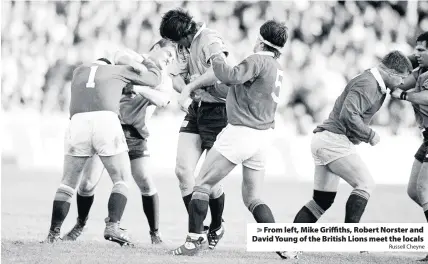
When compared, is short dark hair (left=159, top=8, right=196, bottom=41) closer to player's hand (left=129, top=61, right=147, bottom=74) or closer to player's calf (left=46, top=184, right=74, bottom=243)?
player's hand (left=129, top=61, right=147, bottom=74)

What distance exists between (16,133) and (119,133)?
9102 mm

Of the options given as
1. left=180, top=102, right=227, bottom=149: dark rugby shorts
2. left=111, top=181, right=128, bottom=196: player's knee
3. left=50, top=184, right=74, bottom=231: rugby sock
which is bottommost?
left=50, top=184, right=74, bottom=231: rugby sock

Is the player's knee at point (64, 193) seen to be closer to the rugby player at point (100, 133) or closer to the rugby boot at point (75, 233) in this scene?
the rugby player at point (100, 133)

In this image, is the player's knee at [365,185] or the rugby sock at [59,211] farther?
the rugby sock at [59,211]

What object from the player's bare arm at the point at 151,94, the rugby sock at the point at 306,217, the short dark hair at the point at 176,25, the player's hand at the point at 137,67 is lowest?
the rugby sock at the point at 306,217

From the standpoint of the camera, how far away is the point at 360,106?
5848 millimetres

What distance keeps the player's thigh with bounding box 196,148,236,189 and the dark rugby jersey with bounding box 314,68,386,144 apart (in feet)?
2.89

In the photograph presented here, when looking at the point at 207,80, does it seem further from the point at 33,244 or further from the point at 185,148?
the point at 33,244

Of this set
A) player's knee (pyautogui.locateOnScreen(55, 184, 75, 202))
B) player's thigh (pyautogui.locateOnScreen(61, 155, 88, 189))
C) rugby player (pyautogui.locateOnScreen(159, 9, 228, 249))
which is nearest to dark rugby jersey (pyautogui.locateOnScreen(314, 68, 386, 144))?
rugby player (pyautogui.locateOnScreen(159, 9, 228, 249))

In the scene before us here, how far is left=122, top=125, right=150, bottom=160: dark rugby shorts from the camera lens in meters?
6.71

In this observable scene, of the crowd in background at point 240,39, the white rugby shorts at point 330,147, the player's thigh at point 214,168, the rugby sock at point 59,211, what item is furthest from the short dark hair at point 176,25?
the crowd in background at point 240,39

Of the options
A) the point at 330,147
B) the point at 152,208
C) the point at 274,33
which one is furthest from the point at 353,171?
the point at 152,208

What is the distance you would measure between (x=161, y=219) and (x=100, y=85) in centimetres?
298

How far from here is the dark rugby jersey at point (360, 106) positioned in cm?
580
